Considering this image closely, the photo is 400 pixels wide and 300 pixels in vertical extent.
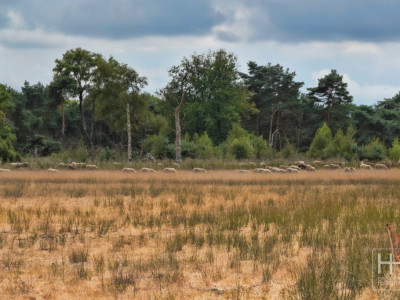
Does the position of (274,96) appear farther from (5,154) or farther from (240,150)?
(5,154)

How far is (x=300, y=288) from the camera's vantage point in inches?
262

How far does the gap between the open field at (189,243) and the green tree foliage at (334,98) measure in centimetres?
4531

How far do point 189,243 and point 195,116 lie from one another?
49472 mm

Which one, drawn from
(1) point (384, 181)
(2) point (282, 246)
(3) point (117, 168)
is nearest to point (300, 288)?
(2) point (282, 246)

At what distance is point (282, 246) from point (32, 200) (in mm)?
10308

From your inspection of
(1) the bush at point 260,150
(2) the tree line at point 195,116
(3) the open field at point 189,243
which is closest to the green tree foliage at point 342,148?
(2) the tree line at point 195,116

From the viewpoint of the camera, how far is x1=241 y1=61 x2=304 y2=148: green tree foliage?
6875 centimetres

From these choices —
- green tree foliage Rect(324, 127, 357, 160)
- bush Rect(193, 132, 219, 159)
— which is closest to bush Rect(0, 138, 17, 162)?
bush Rect(193, 132, 219, 159)

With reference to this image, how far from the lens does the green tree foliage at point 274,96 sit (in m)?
68.8

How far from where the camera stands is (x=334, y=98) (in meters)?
64.3

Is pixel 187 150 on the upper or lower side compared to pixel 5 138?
lower

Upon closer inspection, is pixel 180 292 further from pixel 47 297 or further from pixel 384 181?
pixel 384 181

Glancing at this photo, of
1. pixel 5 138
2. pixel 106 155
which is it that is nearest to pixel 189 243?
pixel 106 155

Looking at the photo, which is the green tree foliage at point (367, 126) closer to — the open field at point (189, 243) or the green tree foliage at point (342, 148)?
the green tree foliage at point (342, 148)
